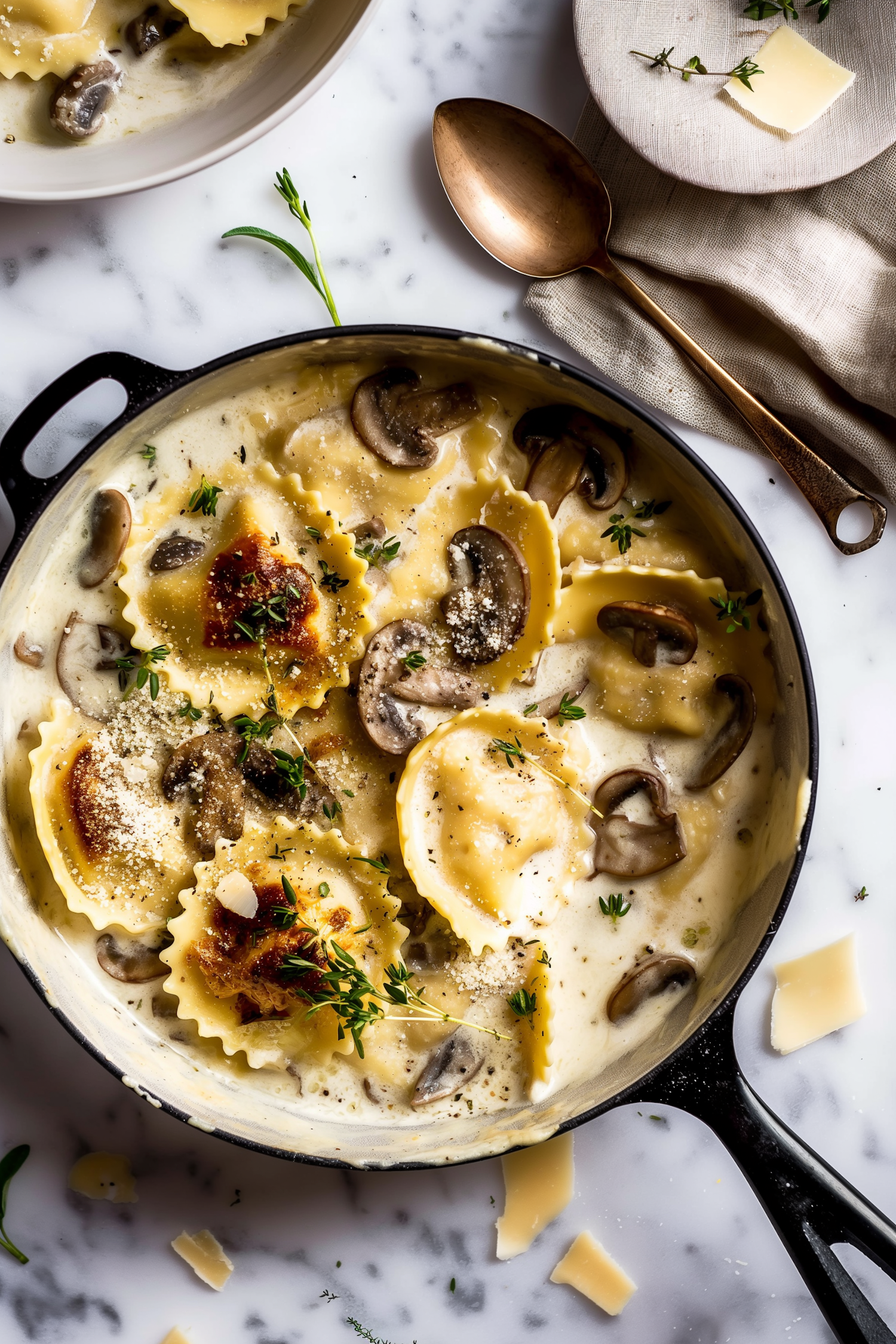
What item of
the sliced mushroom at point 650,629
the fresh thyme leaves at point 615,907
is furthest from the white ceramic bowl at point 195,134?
the fresh thyme leaves at point 615,907

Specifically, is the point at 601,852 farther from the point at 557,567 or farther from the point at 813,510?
the point at 813,510

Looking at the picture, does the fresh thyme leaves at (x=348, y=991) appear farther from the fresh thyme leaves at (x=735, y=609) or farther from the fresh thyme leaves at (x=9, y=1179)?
the fresh thyme leaves at (x=735, y=609)

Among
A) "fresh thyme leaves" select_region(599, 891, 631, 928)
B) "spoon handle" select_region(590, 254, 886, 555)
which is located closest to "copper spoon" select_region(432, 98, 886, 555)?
"spoon handle" select_region(590, 254, 886, 555)

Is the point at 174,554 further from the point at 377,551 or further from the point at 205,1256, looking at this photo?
the point at 205,1256

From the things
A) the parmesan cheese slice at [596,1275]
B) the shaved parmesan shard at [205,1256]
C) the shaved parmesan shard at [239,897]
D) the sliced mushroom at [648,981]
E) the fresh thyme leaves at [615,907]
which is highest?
the fresh thyme leaves at [615,907]

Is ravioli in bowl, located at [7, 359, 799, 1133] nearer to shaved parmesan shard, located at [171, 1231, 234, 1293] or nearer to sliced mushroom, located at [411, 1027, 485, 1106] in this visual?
sliced mushroom, located at [411, 1027, 485, 1106]
